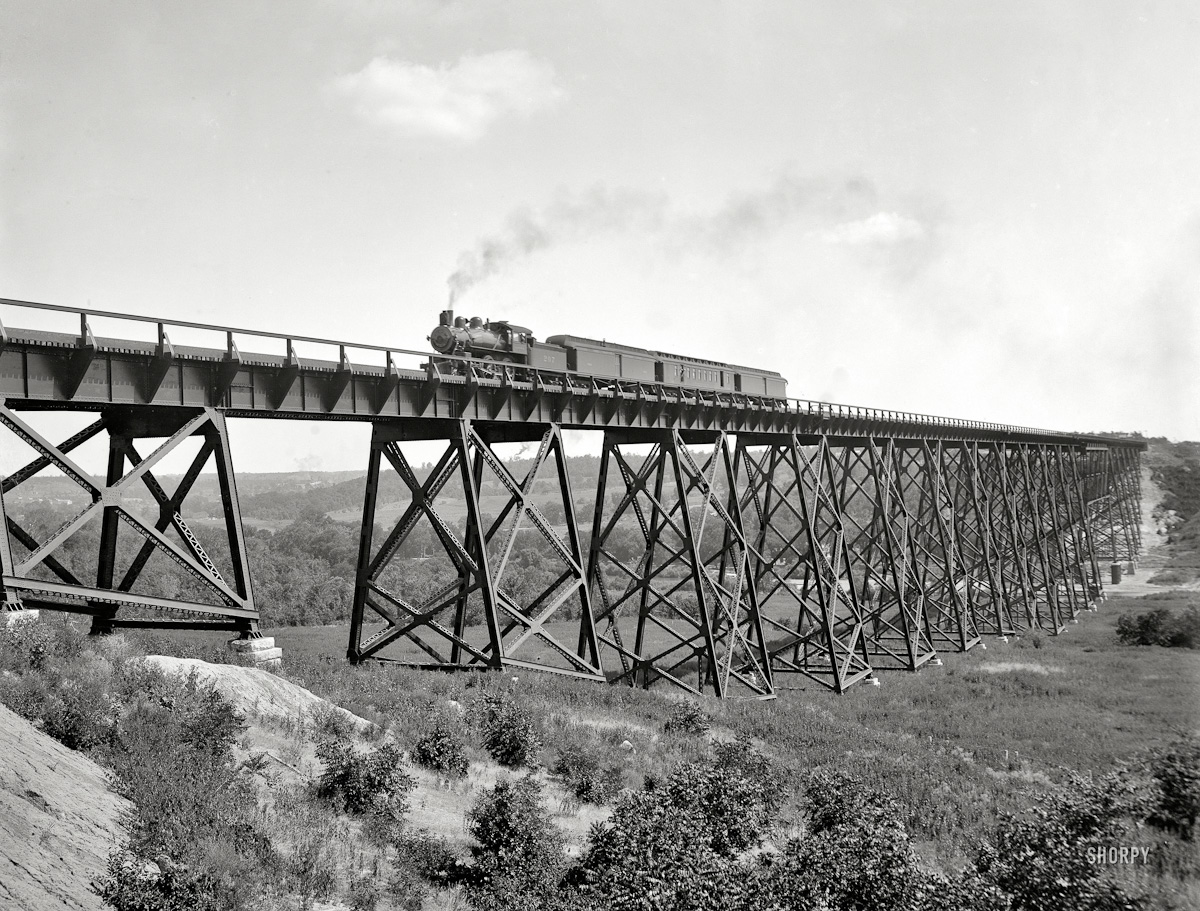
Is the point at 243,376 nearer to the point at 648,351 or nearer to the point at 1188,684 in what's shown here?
the point at 648,351

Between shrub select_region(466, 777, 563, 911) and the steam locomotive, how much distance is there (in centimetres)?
840

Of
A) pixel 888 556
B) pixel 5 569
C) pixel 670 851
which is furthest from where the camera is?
pixel 888 556

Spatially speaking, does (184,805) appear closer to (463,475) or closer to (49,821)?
(49,821)

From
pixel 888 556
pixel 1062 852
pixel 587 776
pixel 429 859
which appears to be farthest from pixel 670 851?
pixel 888 556

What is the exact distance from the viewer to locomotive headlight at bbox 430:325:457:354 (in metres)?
15.0

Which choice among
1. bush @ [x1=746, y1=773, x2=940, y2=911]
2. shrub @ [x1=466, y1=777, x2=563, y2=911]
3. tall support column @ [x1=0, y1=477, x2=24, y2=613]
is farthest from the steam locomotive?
bush @ [x1=746, y1=773, x2=940, y2=911]

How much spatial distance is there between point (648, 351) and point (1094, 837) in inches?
580

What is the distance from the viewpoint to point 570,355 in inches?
683

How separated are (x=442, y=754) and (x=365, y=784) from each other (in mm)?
1751

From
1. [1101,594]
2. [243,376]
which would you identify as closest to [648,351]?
[243,376]

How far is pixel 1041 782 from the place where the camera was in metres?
12.8

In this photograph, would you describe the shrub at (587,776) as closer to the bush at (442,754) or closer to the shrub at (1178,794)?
the bush at (442,754)

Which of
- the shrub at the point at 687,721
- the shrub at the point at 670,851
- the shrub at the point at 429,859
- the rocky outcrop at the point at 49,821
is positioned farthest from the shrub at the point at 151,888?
the shrub at the point at 687,721

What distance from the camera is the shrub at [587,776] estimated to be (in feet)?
31.3
